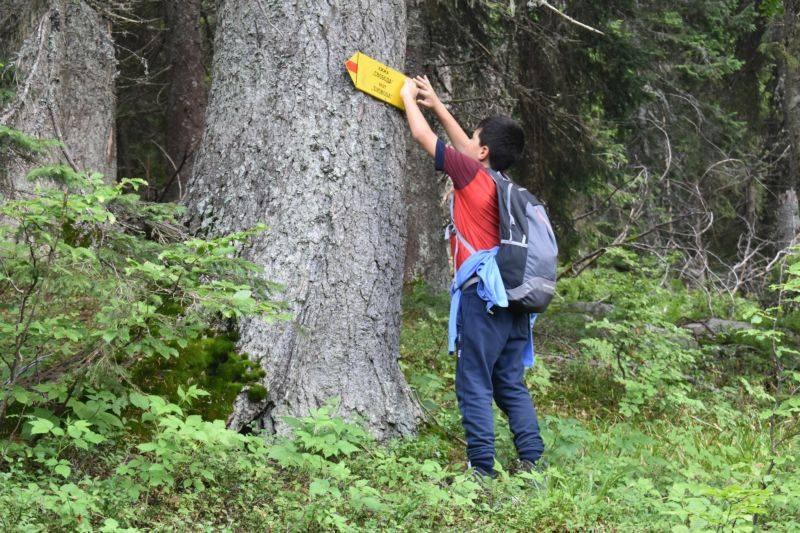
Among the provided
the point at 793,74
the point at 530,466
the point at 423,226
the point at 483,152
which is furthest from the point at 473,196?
the point at 423,226

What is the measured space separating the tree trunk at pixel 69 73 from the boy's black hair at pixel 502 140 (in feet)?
16.1

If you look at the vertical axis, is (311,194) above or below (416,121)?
below

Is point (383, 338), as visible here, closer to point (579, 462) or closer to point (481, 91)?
point (579, 462)

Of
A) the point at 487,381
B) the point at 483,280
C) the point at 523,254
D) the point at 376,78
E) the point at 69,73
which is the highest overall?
the point at 69,73

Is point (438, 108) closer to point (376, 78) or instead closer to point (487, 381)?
point (376, 78)

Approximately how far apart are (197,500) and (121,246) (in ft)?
4.34

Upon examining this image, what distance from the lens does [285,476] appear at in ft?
13.9

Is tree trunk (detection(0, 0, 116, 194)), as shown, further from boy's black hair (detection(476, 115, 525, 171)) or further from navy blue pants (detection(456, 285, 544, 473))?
navy blue pants (detection(456, 285, 544, 473))

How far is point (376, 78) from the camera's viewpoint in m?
5.04

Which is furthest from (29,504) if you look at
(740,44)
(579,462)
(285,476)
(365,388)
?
(740,44)

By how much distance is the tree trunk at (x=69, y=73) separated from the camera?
27.2ft

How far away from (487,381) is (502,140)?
4.86 feet

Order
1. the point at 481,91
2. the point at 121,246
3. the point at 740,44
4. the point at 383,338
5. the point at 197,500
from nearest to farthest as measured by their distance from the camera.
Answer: the point at 197,500 < the point at 121,246 < the point at 383,338 < the point at 481,91 < the point at 740,44

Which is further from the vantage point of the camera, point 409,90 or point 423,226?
point 423,226
